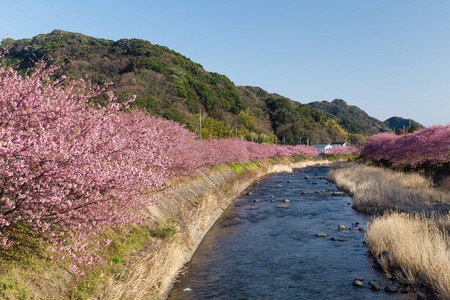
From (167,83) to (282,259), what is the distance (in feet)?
283

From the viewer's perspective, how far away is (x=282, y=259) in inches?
481

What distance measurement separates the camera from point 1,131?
4590mm

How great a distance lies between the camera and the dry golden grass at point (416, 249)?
858 cm

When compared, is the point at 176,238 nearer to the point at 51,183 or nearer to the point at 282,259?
the point at 282,259

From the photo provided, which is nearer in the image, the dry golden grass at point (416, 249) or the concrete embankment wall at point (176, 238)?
the concrete embankment wall at point (176, 238)

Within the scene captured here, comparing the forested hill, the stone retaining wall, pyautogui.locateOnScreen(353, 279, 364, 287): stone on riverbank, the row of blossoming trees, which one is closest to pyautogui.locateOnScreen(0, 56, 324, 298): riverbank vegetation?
the row of blossoming trees

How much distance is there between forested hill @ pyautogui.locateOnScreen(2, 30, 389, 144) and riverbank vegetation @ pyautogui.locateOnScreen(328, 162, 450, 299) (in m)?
47.3

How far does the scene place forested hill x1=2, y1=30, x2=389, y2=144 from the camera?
83.9 m

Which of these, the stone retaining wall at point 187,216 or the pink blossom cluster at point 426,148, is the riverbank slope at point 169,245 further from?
the pink blossom cluster at point 426,148

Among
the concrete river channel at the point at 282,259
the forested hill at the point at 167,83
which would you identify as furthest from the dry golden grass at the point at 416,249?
the forested hill at the point at 167,83

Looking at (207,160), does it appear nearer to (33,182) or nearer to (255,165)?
(33,182)

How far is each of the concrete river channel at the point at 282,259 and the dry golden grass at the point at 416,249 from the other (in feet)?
2.33

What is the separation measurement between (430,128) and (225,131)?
2281 inches

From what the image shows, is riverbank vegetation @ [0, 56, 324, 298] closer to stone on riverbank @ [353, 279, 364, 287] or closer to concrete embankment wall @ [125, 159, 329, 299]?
concrete embankment wall @ [125, 159, 329, 299]
